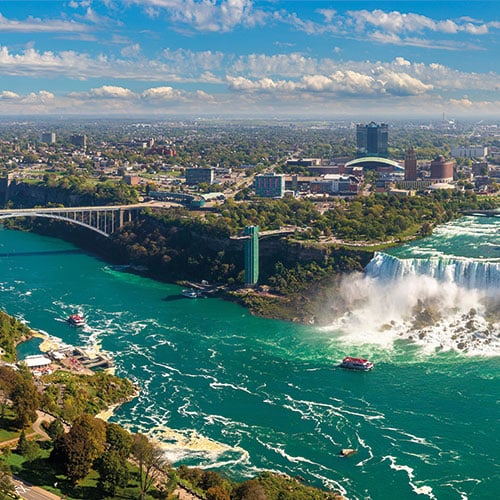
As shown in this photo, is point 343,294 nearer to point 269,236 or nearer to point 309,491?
point 269,236

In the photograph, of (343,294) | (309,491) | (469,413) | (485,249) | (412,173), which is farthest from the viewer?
(412,173)

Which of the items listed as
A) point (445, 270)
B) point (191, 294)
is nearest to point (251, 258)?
point (191, 294)

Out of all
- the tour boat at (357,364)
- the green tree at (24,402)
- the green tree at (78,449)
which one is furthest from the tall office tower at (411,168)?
the green tree at (78,449)

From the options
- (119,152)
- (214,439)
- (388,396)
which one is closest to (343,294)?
(388,396)

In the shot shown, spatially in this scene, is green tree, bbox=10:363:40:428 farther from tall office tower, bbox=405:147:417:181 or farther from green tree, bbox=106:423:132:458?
tall office tower, bbox=405:147:417:181

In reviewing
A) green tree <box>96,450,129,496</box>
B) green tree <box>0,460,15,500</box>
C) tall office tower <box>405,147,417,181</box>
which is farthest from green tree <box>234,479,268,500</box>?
tall office tower <box>405,147,417,181</box>
